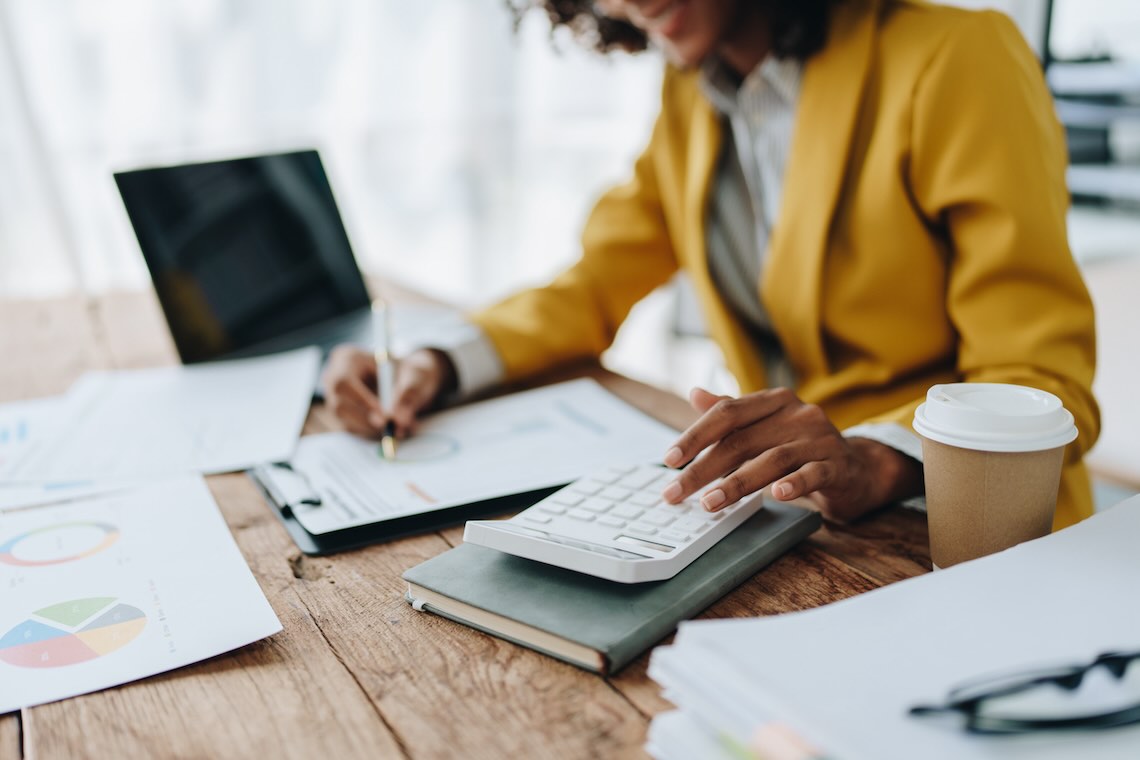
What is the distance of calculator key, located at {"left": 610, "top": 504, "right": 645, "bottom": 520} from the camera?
2.10 ft

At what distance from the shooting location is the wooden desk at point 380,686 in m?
0.48

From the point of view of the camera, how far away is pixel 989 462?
22.1 inches

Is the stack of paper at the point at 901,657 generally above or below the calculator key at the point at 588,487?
above

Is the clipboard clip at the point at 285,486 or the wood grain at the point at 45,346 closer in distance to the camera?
the clipboard clip at the point at 285,486

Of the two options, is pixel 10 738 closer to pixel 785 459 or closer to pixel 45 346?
pixel 785 459

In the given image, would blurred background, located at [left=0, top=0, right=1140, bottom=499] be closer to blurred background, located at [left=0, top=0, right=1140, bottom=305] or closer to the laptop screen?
blurred background, located at [left=0, top=0, right=1140, bottom=305]

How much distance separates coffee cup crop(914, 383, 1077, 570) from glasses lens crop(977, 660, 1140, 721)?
0.15 m

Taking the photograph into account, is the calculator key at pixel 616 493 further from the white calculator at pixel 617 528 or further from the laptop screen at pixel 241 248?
Answer: the laptop screen at pixel 241 248

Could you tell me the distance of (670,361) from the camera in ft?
10.4

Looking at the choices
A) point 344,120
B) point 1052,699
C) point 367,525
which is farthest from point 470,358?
point 344,120

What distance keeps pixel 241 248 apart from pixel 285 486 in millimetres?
568

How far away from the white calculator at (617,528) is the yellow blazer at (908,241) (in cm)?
24

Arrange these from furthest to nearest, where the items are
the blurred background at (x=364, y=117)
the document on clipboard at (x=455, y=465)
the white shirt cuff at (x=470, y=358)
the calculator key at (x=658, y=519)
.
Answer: the blurred background at (x=364, y=117) → the white shirt cuff at (x=470, y=358) → the document on clipboard at (x=455, y=465) → the calculator key at (x=658, y=519)

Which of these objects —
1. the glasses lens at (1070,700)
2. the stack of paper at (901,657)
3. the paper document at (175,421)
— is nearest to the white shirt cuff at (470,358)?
the paper document at (175,421)
